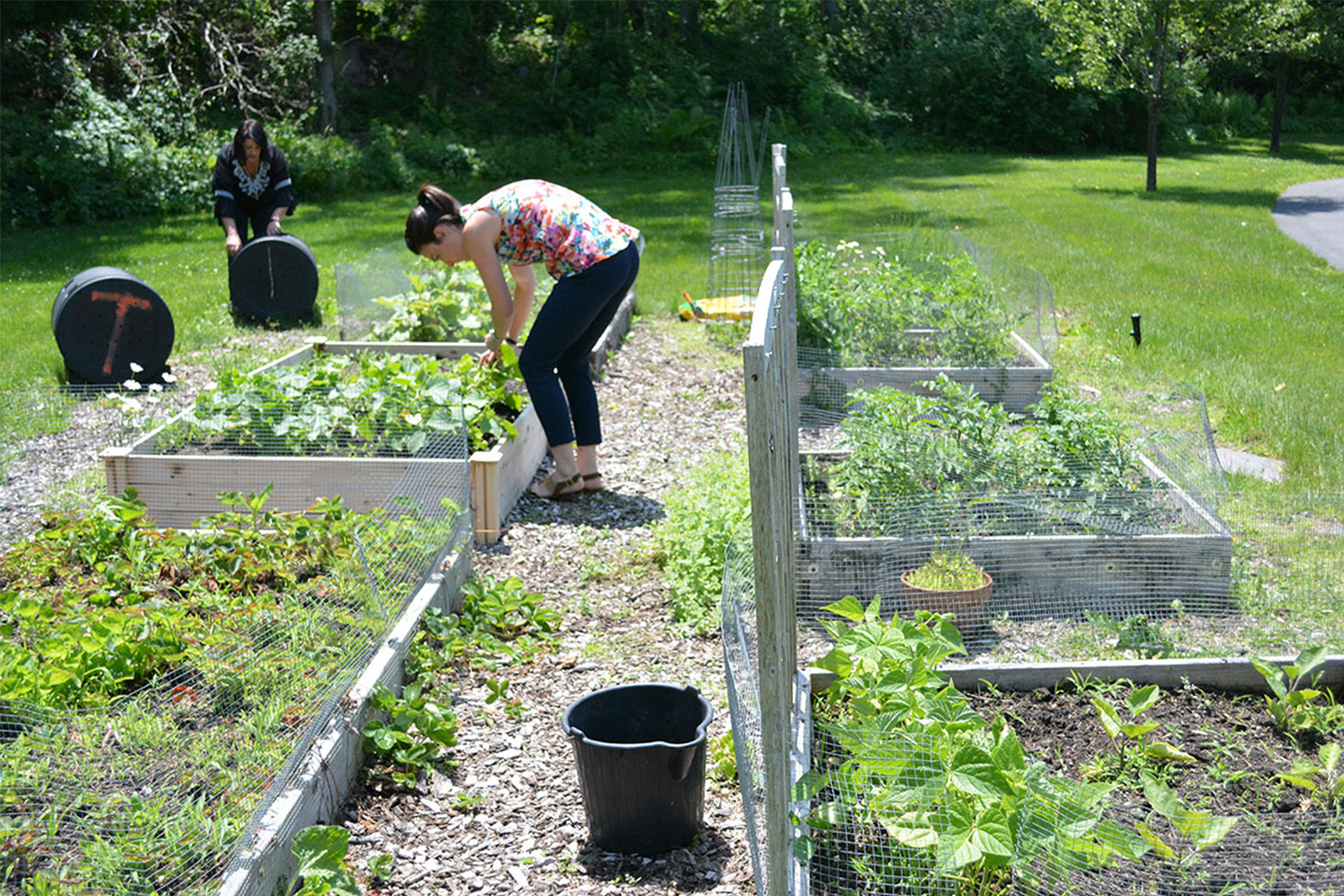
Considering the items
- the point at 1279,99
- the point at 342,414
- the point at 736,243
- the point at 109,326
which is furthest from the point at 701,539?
the point at 1279,99

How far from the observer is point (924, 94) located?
25891 mm

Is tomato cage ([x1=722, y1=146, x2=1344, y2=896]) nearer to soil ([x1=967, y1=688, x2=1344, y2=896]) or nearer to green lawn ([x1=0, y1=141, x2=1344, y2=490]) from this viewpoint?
soil ([x1=967, y1=688, x2=1344, y2=896])

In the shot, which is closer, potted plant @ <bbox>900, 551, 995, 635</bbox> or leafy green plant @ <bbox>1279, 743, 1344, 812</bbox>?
leafy green plant @ <bbox>1279, 743, 1344, 812</bbox>

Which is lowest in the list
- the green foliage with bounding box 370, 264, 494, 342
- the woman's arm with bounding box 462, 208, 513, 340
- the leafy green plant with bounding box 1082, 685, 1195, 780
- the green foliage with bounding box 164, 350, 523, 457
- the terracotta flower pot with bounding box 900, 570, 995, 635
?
the terracotta flower pot with bounding box 900, 570, 995, 635

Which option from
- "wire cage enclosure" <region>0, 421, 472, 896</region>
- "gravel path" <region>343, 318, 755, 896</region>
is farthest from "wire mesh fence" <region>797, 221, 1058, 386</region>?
"wire cage enclosure" <region>0, 421, 472, 896</region>

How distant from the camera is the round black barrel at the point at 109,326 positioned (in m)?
7.05

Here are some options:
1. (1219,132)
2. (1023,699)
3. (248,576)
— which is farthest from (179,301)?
(1219,132)

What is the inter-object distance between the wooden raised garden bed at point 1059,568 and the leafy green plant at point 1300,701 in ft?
3.44

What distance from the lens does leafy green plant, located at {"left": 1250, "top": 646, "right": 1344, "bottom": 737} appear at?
2.98m

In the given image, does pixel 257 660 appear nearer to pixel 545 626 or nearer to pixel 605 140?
pixel 545 626

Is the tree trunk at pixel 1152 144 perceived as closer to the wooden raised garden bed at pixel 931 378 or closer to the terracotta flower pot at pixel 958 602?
the wooden raised garden bed at pixel 931 378

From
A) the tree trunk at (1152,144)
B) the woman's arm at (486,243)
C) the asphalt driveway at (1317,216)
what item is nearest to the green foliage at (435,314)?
the woman's arm at (486,243)

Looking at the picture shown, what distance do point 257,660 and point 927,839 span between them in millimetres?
1782

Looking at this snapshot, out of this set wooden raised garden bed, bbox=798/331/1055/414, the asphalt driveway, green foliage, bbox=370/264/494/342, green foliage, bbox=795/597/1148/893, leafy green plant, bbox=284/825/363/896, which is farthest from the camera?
the asphalt driveway
